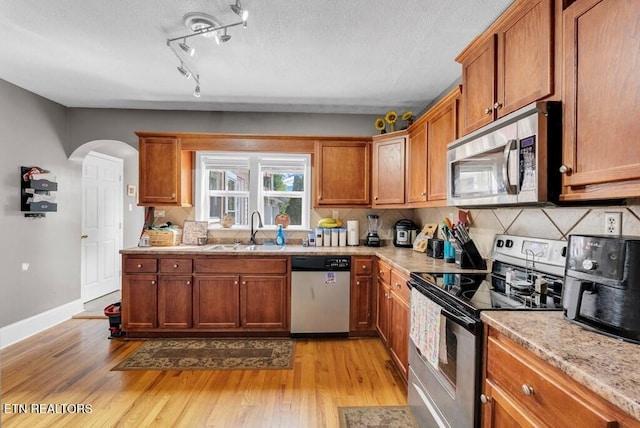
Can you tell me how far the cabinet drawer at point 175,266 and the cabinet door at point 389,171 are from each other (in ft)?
7.02

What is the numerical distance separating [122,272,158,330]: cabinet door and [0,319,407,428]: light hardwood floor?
261 mm

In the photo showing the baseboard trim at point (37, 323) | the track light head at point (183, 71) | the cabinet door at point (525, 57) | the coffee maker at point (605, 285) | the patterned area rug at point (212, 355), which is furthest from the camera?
the baseboard trim at point (37, 323)

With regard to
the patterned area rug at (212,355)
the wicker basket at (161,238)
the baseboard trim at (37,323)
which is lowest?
the patterned area rug at (212,355)

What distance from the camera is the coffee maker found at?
94 cm

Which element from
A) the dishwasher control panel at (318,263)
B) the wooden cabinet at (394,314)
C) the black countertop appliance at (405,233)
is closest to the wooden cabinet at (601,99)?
the wooden cabinet at (394,314)

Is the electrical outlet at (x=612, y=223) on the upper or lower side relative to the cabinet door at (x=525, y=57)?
lower

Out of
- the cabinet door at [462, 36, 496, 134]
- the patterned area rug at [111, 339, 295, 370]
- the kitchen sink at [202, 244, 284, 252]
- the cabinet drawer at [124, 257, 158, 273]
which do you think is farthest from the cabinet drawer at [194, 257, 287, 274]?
the cabinet door at [462, 36, 496, 134]

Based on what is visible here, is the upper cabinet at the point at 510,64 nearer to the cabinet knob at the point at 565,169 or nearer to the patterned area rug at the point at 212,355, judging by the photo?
the cabinet knob at the point at 565,169

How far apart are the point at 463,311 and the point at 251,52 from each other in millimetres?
2401

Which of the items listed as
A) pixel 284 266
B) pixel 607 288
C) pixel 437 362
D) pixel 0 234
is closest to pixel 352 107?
pixel 284 266

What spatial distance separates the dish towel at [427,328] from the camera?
1602 millimetres

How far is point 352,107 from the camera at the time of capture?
374 cm

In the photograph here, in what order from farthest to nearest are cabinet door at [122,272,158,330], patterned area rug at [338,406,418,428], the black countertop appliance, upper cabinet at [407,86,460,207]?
the black countertop appliance < cabinet door at [122,272,158,330] < upper cabinet at [407,86,460,207] < patterned area rug at [338,406,418,428]

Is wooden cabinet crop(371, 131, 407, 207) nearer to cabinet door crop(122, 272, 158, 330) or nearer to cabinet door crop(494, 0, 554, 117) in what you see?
cabinet door crop(494, 0, 554, 117)
